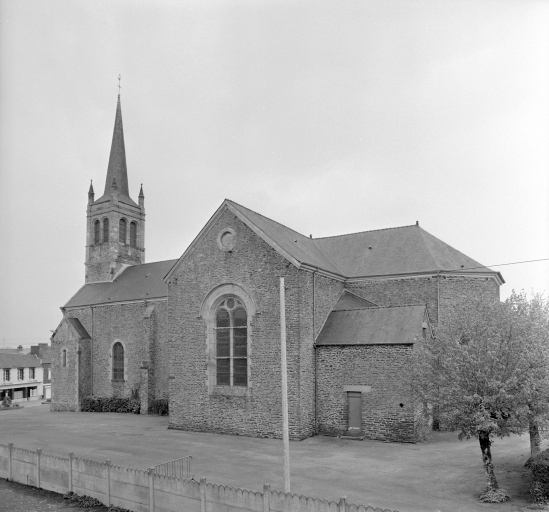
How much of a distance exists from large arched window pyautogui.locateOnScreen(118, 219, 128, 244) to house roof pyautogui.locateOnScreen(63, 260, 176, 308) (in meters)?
3.09

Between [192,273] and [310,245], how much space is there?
816 cm

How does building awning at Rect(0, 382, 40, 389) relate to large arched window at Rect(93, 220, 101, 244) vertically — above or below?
below

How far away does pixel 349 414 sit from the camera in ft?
74.9

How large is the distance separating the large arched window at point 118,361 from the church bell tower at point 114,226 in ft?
24.6

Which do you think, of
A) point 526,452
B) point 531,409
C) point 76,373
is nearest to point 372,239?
point 526,452

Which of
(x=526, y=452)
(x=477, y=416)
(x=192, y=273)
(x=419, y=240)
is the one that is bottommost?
(x=526, y=452)

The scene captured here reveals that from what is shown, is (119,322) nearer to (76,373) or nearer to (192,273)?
(76,373)

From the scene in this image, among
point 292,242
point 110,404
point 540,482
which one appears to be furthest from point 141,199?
point 540,482

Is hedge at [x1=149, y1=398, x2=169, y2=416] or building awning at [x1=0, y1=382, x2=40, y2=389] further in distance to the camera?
building awning at [x1=0, y1=382, x2=40, y2=389]

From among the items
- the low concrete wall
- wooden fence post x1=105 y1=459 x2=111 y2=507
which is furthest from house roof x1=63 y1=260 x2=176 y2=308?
A: wooden fence post x1=105 y1=459 x2=111 y2=507

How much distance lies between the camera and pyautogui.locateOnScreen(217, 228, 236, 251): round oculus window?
24953 mm

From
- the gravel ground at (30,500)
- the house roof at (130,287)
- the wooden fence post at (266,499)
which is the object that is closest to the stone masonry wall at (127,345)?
the house roof at (130,287)

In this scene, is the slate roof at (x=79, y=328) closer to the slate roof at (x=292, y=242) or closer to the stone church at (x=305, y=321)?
the stone church at (x=305, y=321)

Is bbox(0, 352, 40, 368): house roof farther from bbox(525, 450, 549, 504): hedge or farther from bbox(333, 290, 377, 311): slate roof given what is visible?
bbox(525, 450, 549, 504): hedge
